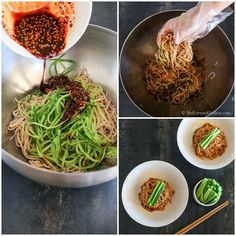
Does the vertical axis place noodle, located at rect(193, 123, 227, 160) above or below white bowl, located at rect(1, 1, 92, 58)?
below

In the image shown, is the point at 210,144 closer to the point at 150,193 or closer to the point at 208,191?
the point at 208,191

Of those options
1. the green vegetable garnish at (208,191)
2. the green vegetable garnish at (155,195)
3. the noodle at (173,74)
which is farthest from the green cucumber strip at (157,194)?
the noodle at (173,74)

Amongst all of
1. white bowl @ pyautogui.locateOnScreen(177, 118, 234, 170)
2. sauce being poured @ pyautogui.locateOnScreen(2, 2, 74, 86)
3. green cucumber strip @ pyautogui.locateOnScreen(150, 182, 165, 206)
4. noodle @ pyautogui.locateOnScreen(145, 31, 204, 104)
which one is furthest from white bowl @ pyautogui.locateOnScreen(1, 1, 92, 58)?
green cucumber strip @ pyautogui.locateOnScreen(150, 182, 165, 206)

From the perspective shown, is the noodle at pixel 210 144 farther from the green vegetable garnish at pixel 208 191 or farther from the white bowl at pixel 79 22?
the white bowl at pixel 79 22

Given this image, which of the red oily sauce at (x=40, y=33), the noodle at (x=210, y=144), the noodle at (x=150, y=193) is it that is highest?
the red oily sauce at (x=40, y=33)

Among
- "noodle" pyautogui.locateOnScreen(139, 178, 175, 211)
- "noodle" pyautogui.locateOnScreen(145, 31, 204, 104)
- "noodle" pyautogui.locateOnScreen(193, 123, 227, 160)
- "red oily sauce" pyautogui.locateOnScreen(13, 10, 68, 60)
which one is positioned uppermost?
"red oily sauce" pyautogui.locateOnScreen(13, 10, 68, 60)

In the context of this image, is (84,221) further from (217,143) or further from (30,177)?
(217,143)

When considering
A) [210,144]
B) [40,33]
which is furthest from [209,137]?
[40,33]

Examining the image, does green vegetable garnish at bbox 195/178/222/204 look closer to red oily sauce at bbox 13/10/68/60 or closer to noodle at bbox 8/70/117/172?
noodle at bbox 8/70/117/172
